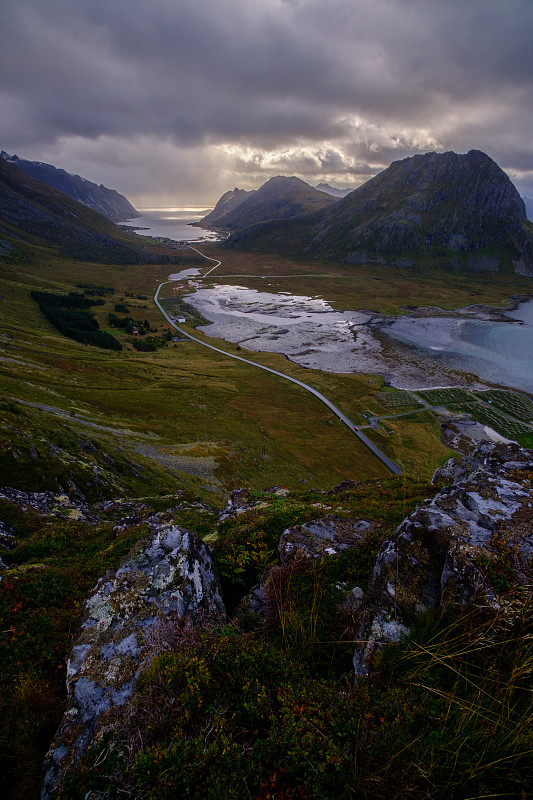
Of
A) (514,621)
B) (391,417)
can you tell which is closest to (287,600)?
(514,621)

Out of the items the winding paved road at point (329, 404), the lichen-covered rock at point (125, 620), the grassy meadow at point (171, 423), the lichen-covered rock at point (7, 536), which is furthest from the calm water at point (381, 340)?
the lichen-covered rock at point (125, 620)

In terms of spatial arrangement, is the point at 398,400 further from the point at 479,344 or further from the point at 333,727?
the point at 333,727

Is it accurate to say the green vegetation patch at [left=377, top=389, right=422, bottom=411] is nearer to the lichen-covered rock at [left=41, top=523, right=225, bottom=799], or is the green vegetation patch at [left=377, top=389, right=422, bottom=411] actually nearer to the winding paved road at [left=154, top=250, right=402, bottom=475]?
the winding paved road at [left=154, top=250, right=402, bottom=475]

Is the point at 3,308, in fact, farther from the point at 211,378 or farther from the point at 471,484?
the point at 471,484

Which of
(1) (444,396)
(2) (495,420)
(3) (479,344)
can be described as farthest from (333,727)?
(3) (479,344)

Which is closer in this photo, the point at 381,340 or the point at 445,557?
the point at 445,557

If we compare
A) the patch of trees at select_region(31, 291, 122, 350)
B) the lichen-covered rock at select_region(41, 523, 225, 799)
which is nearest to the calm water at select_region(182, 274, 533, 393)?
the patch of trees at select_region(31, 291, 122, 350)
